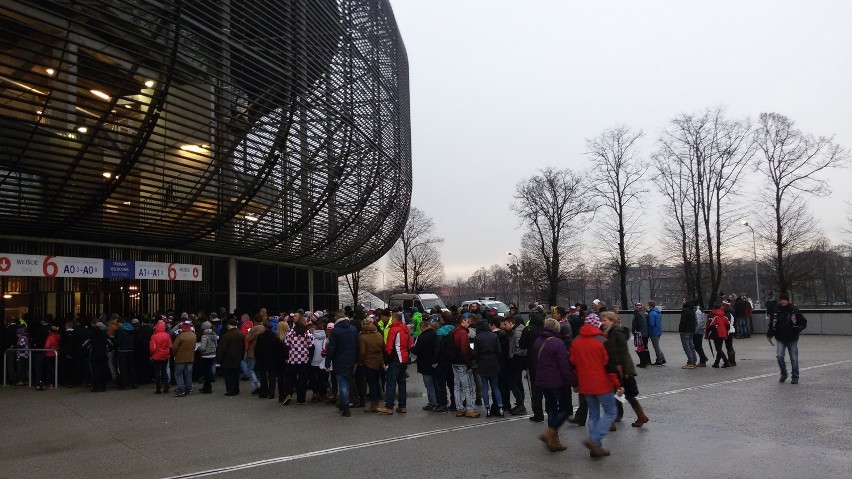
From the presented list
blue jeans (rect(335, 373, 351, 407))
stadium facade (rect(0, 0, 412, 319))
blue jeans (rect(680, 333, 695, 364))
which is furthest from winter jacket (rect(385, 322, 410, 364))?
blue jeans (rect(680, 333, 695, 364))

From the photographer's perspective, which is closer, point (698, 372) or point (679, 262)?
point (698, 372)

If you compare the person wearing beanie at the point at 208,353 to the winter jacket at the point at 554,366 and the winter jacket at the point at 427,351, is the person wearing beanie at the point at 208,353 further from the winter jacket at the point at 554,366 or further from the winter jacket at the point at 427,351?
the winter jacket at the point at 554,366

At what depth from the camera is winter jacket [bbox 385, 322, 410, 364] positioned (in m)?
10.8

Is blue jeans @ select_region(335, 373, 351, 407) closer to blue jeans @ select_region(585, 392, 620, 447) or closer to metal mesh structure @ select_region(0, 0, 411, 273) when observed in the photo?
blue jeans @ select_region(585, 392, 620, 447)

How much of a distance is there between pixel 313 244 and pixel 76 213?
10.6m

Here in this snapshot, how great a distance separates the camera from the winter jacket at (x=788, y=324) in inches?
476

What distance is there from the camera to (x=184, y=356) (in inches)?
524

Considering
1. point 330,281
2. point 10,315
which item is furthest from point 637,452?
point 330,281

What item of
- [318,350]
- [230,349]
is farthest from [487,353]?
[230,349]

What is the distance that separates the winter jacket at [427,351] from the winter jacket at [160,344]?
6515 millimetres

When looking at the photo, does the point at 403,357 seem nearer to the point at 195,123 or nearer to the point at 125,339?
the point at 125,339

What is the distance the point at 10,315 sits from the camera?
55.8 feet

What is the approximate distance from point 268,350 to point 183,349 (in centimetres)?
218

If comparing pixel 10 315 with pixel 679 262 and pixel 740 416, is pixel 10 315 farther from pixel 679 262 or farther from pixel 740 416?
pixel 679 262
